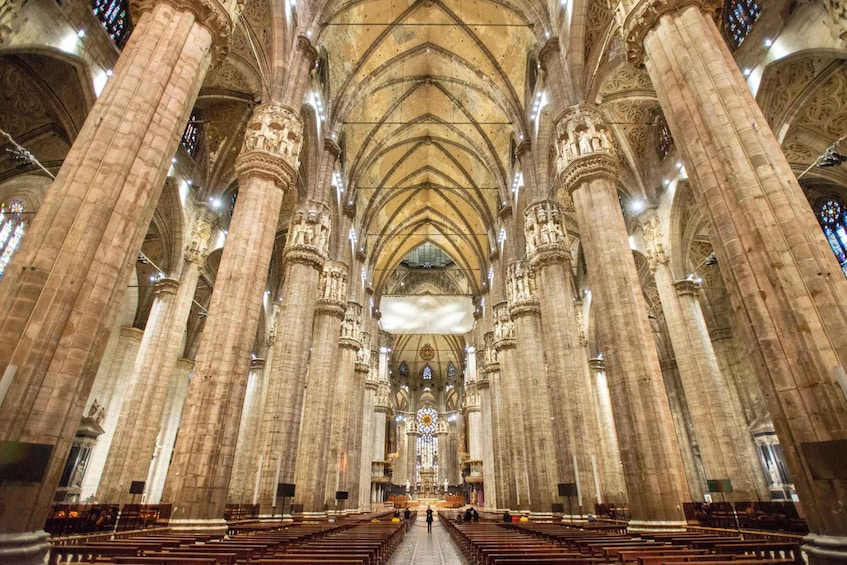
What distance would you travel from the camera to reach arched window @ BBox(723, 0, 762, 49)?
46.2 ft

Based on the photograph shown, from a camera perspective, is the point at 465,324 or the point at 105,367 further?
the point at 465,324

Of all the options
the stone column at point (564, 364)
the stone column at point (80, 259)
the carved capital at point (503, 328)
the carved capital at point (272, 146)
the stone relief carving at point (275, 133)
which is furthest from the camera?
the carved capital at point (503, 328)

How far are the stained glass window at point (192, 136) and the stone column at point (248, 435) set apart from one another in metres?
10.2

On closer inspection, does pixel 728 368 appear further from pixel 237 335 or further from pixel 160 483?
pixel 160 483

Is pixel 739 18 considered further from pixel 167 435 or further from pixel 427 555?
pixel 167 435

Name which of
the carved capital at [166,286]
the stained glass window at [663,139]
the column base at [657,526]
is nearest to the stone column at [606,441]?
the column base at [657,526]

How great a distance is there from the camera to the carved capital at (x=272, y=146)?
12.4 meters

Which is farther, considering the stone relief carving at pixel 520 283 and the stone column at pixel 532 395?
the stone relief carving at pixel 520 283

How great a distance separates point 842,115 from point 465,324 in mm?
20826

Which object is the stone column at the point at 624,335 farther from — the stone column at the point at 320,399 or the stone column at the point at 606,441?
the stone column at the point at 320,399

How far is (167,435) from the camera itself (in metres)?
21.7

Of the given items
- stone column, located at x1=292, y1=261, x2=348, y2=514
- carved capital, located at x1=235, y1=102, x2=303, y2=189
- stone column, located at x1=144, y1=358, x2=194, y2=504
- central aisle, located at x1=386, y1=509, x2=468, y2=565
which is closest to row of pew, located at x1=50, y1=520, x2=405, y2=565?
central aisle, located at x1=386, y1=509, x2=468, y2=565

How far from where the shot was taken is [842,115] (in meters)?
14.2

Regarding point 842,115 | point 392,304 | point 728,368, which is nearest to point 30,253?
point 842,115
